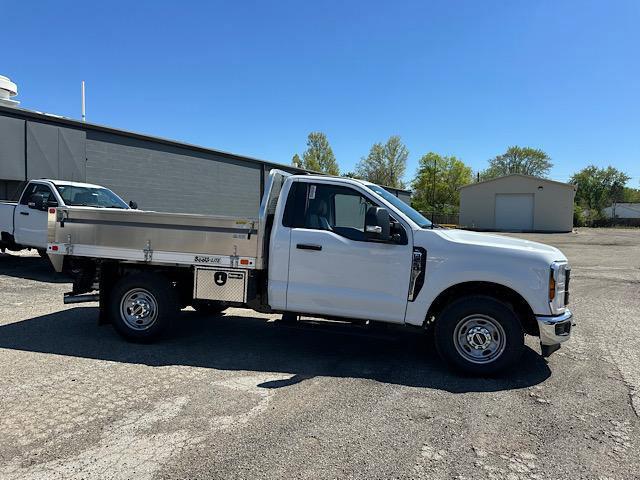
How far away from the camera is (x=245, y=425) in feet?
13.1


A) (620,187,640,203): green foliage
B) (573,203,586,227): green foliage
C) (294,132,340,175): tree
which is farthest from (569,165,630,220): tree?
(294,132,340,175): tree

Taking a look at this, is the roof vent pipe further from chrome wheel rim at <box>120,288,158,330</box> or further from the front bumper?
the front bumper

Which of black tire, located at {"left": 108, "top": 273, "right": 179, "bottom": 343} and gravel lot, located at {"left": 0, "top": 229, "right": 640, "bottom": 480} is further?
black tire, located at {"left": 108, "top": 273, "right": 179, "bottom": 343}

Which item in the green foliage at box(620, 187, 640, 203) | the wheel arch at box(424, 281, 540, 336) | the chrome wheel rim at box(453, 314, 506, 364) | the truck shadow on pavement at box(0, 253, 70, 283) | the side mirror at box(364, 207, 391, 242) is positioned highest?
the green foliage at box(620, 187, 640, 203)

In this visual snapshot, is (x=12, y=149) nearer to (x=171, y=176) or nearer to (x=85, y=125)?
(x=85, y=125)

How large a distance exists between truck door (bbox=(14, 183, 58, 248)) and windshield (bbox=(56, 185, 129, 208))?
28 cm

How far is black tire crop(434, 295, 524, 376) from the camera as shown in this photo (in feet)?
16.7

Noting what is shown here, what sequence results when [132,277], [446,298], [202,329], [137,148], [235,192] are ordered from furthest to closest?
[235,192] < [137,148] < [202,329] < [132,277] < [446,298]

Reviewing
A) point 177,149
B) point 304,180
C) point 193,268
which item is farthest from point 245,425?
point 177,149

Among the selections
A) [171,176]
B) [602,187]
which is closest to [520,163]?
[602,187]

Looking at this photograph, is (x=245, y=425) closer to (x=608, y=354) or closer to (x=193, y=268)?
(x=193, y=268)

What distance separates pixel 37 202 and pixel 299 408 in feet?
30.2

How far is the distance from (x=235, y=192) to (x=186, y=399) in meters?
21.9

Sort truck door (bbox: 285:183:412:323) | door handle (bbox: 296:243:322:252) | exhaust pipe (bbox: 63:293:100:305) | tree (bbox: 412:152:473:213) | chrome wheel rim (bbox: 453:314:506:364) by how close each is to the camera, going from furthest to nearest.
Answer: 1. tree (bbox: 412:152:473:213)
2. exhaust pipe (bbox: 63:293:100:305)
3. door handle (bbox: 296:243:322:252)
4. truck door (bbox: 285:183:412:323)
5. chrome wheel rim (bbox: 453:314:506:364)
